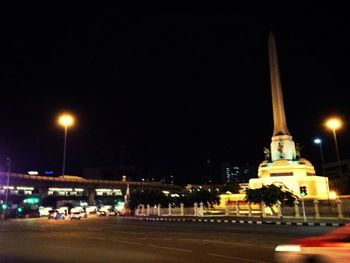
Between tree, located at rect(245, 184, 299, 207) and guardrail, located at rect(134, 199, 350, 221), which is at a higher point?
tree, located at rect(245, 184, 299, 207)

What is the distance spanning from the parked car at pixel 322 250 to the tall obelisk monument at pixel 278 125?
47976mm

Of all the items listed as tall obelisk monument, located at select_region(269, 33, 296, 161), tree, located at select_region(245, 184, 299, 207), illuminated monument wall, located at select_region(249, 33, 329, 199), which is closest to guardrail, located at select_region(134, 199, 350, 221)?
tree, located at select_region(245, 184, 299, 207)

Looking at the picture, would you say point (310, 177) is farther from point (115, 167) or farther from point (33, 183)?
point (115, 167)

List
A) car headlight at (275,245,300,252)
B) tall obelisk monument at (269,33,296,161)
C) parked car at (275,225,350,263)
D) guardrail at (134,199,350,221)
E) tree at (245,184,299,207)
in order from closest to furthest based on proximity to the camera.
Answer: parked car at (275,225,350,263)
car headlight at (275,245,300,252)
guardrail at (134,199,350,221)
tree at (245,184,299,207)
tall obelisk monument at (269,33,296,161)

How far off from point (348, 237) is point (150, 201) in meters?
49.9

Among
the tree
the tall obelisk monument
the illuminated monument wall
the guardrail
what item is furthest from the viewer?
the tall obelisk monument

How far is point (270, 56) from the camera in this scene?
58.6 m

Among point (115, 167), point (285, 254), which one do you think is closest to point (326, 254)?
point (285, 254)

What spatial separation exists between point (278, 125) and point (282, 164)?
246 inches

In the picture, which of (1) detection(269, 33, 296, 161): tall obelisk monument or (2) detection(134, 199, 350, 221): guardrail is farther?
(1) detection(269, 33, 296, 161): tall obelisk monument

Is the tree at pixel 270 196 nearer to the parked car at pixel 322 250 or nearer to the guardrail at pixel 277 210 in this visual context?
the guardrail at pixel 277 210

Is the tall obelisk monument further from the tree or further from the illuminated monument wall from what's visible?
the tree

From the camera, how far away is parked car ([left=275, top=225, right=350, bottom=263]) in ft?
21.8

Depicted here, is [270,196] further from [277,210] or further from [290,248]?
[290,248]
